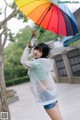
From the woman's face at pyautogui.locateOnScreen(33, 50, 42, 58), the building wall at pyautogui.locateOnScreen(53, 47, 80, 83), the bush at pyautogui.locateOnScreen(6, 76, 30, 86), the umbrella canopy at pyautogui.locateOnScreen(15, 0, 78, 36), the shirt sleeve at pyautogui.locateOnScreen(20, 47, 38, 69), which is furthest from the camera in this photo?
the bush at pyautogui.locateOnScreen(6, 76, 30, 86)

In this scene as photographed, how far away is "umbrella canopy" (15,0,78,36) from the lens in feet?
16.9

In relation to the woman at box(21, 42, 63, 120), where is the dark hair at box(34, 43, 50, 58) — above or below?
above

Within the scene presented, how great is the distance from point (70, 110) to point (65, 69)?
35.0 feet

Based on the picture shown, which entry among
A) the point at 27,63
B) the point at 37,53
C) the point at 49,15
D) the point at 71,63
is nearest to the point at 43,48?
the point at 37,53

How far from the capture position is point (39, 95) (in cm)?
464

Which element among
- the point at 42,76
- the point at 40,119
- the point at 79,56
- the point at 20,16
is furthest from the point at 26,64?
the point at 79,56

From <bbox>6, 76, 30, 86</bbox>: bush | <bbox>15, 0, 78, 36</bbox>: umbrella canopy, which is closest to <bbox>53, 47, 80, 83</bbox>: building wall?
<bbox>15, 0, 78, 36</bbox>: umbrella canopy

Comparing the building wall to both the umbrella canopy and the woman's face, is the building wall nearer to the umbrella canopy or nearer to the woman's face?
the umbrella canopy

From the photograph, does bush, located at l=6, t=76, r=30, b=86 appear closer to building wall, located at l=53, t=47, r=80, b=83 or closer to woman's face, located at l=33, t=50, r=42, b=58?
building wall, located at l=53, t=47, r=80, b=83

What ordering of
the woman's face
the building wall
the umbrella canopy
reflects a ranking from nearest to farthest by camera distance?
the woman's face → the umbrella canopy → the building wall

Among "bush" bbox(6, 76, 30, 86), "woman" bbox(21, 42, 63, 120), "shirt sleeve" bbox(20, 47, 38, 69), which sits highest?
"shirt sleeve" bbox(20, 47, 38, 69)

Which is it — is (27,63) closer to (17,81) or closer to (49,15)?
(49,15)

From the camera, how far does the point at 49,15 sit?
5.35 meters

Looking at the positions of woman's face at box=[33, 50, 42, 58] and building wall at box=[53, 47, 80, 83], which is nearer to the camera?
woman's face at box=[33, 50, 42, 58]
